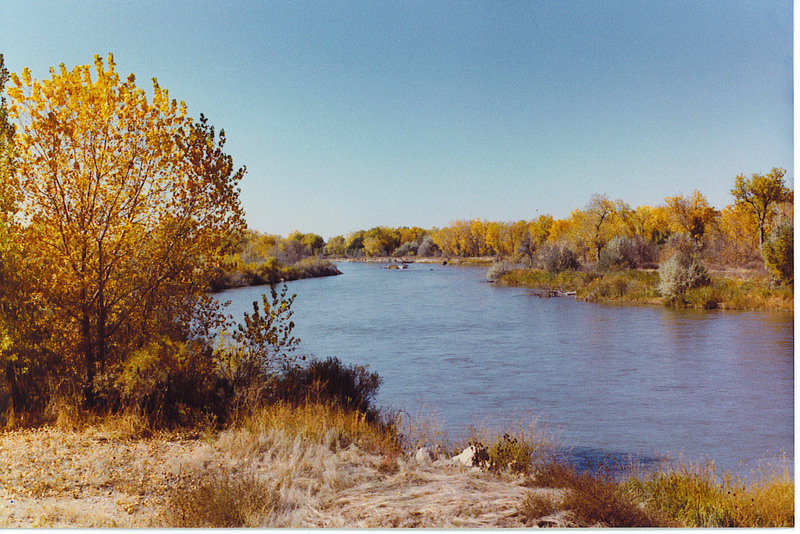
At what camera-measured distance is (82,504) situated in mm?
3410

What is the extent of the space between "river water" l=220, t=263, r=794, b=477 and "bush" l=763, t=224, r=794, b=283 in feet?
3.67

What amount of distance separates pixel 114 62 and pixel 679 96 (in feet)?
16.9

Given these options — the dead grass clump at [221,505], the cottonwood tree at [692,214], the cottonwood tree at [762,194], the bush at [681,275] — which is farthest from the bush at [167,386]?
the cottonwood tree at [692,214]

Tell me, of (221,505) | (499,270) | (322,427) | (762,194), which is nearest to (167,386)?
(322,427)

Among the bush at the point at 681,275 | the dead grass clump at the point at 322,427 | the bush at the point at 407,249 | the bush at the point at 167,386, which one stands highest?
the bush at the point at 407,249

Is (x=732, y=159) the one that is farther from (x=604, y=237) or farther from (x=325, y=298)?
(x=604, y=237)

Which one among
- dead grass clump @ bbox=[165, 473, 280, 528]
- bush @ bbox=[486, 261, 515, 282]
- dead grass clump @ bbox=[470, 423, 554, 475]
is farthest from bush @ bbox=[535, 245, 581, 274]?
dead grass clump @ bbox=[165, 473, 280, 528]

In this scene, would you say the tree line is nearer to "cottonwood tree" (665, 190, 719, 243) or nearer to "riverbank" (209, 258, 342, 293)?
"cottonwood tree" (665, 190, 719, 243)

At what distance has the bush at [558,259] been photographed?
22.7m

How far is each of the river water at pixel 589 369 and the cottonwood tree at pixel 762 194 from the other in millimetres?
1943

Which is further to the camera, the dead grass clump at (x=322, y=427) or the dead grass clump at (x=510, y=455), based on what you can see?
the dead grass clump at (x=322, y=427)

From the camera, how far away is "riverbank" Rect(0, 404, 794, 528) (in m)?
3.35

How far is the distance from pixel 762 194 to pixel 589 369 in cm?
337

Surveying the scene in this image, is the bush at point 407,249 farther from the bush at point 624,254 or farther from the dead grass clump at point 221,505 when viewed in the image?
the dead grass clump at point 221,505
